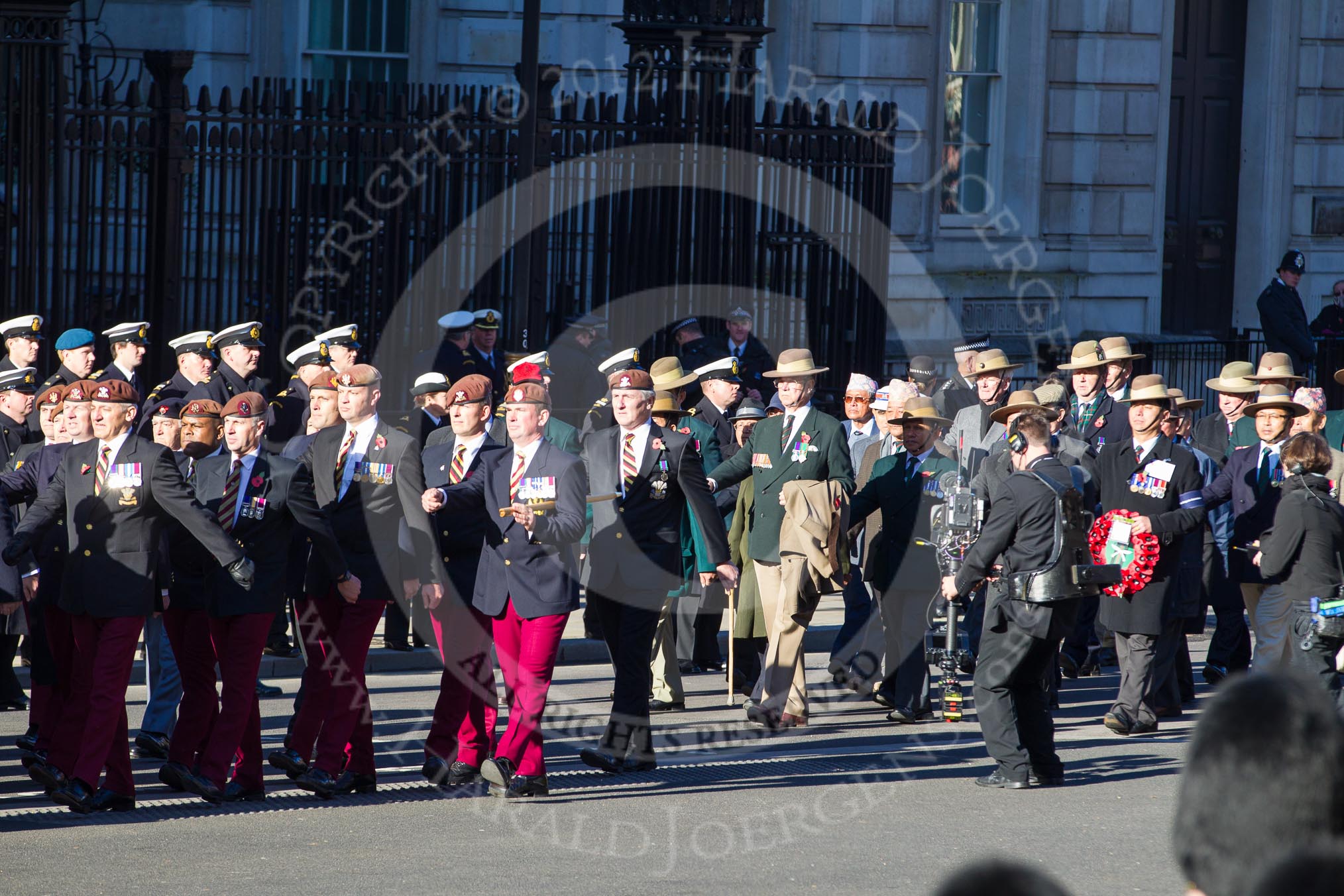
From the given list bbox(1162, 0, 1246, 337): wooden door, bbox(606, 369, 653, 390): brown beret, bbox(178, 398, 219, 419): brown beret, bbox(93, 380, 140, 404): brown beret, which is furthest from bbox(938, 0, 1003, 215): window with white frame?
bbox(93, 380, 140, 404): brown beret

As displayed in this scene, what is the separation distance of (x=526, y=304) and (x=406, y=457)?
649cm

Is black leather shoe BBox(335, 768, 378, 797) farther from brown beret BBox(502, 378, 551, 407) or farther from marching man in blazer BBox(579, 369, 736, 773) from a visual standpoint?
brown beret BBox(502, 378, 551, 407)

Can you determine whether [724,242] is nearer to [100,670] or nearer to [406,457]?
[406,457]

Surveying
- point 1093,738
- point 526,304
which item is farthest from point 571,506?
point 526,304

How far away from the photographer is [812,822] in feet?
24.9

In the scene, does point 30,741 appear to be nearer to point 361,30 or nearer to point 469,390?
point 469,390

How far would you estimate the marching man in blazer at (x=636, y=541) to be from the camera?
27.5 feet

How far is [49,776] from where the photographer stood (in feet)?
24.6

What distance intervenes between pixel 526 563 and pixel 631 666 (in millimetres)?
865

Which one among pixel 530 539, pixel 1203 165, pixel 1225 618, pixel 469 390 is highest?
pixel 1203 165

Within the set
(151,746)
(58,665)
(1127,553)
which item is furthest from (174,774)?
(1127,553)

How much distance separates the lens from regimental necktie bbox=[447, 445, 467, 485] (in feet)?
26.9

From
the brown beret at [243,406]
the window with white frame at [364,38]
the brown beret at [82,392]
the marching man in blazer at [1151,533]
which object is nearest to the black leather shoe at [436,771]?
the brown beret at [243,406]

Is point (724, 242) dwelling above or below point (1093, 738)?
above
